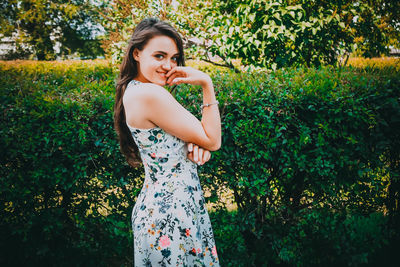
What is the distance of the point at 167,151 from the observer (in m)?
1.74

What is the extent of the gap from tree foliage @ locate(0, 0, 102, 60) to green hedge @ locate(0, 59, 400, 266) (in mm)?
24806

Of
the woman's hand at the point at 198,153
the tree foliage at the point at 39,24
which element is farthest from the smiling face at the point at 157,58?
the tree foliage at the point at 39,24

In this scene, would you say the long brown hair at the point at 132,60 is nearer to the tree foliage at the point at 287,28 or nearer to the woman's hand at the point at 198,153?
the woman's hand at the point at 198,153

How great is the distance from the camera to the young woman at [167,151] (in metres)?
1.66

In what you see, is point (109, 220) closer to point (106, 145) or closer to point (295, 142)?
point (106, 145)

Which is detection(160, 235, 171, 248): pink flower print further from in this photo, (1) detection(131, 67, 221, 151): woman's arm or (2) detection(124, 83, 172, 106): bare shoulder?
(2) detection(124, 83, 172, 106): bare shoulder

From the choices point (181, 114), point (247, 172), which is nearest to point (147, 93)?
point (181, 114)

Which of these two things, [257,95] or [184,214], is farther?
[257,95]

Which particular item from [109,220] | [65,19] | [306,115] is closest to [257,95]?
[306,115]

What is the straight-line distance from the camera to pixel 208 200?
2.96 metres

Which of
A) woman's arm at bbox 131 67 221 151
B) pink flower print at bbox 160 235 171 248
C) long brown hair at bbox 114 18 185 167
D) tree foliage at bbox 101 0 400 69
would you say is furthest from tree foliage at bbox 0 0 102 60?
pink flower print at bbox 160 235 171 248

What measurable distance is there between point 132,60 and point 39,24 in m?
31.3

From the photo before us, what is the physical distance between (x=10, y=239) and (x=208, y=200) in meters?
2.42

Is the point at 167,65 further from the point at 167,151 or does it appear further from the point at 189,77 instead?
the point at 167,151
